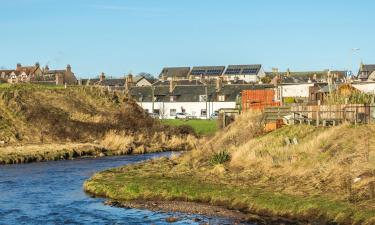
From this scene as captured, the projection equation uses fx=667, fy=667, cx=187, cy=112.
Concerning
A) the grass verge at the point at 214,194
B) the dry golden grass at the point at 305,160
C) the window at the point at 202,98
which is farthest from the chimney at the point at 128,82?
the grass verge at the point at 214,194

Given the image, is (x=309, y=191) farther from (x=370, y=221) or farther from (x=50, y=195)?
(x=50, y=195)

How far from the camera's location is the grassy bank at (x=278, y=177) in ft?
105

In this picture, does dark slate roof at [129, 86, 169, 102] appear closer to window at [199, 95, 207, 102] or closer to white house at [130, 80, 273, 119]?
white house at [130, 80, 273, 119]

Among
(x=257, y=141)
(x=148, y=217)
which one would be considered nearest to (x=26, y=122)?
(x=257, y=141)

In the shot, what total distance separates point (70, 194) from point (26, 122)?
138 feet

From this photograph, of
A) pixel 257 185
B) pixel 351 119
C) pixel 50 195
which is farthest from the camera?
pixel 351 119

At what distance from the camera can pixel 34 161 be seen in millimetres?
64250

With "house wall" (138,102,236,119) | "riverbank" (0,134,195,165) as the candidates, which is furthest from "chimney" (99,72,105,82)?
"riverbank" (0,134,195,165)

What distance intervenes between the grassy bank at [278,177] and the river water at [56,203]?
226cm

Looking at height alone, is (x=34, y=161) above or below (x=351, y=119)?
below

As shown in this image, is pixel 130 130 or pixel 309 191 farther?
pixel 130 130

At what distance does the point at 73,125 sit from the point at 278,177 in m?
48.7

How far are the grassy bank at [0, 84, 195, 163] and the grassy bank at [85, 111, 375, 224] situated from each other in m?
22.4

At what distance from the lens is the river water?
32.6m
